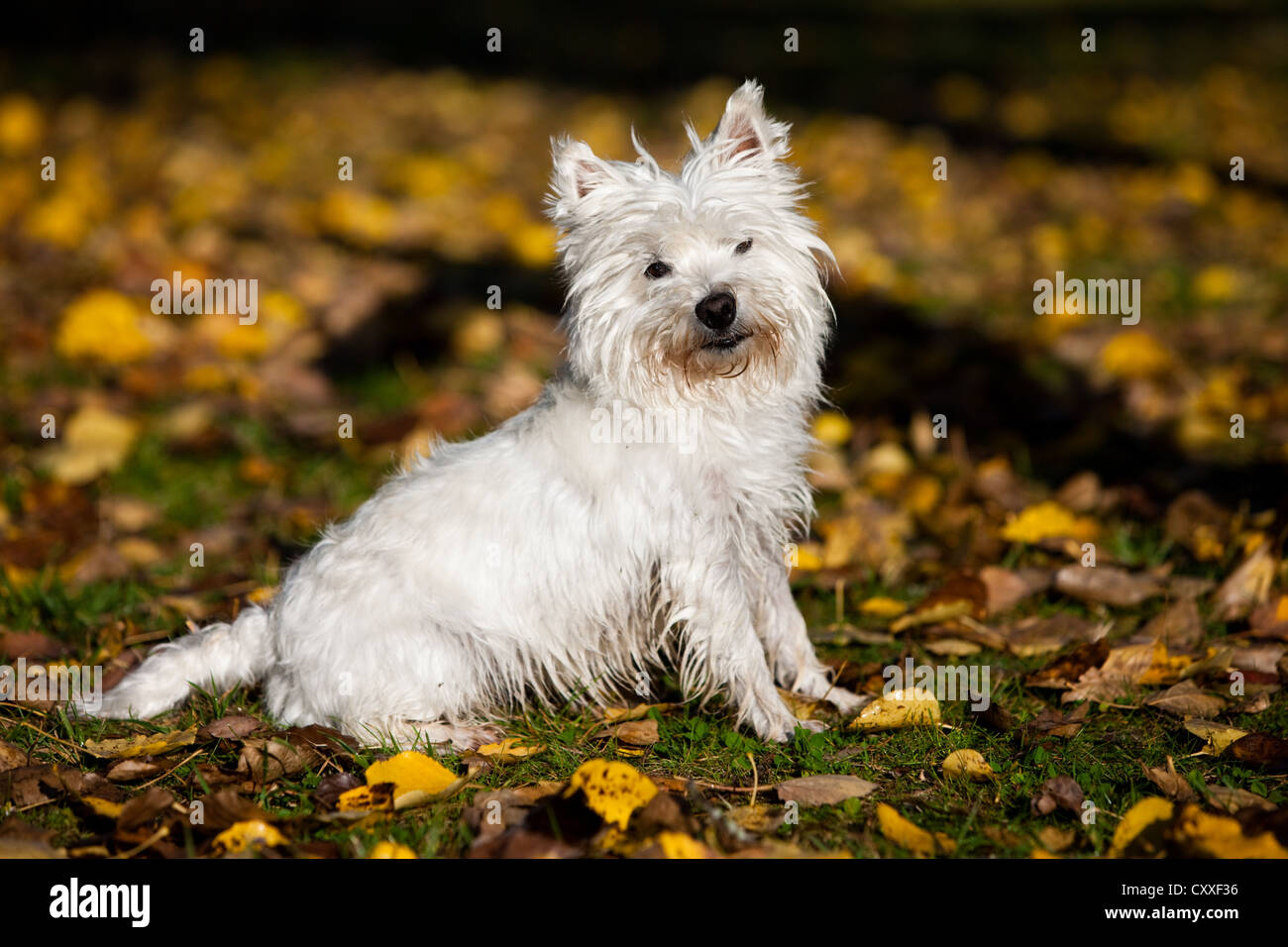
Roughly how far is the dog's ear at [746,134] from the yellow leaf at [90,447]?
3937 mm

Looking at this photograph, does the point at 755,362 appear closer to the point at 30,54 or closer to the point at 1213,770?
the point at 1213,770

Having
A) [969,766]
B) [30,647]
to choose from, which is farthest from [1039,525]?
[30,647]

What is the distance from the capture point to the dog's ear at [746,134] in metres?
4.04

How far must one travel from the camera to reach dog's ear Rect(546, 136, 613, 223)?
4.00 m

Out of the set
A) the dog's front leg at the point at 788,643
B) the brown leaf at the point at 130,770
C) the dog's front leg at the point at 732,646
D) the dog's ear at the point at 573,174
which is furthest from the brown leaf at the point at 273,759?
the dog's ear at the point at 573,174

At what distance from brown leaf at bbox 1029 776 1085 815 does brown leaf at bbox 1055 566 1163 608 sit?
1.61 m

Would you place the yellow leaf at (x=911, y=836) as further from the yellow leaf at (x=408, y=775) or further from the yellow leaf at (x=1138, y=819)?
the yellow leaf at (x=408, y=775)

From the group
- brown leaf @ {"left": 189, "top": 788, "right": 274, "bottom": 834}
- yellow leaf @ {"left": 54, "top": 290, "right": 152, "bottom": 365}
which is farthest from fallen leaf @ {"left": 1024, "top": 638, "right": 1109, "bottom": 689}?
yellow leaf @ {"left": 54, "top": 290, "right": 152, "bottom": 365}

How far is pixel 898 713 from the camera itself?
12.9 feet

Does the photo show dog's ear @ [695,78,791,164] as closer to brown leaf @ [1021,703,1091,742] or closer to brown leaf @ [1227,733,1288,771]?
brown leaf @ [1021,703,1091,742]

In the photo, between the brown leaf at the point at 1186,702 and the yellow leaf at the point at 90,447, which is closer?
the brown leaf at the point at 1186,702

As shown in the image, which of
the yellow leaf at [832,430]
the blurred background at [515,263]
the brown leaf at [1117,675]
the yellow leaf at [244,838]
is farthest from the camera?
the yellow leaf at [832,430]

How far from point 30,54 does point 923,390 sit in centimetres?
1254

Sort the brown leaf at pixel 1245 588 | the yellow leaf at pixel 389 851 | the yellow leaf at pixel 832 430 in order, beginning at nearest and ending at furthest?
the yellow leaf at pixel 389 851 → the brown leaf at pixel 1245 588 → the yellow leaf at pixel 832 430
